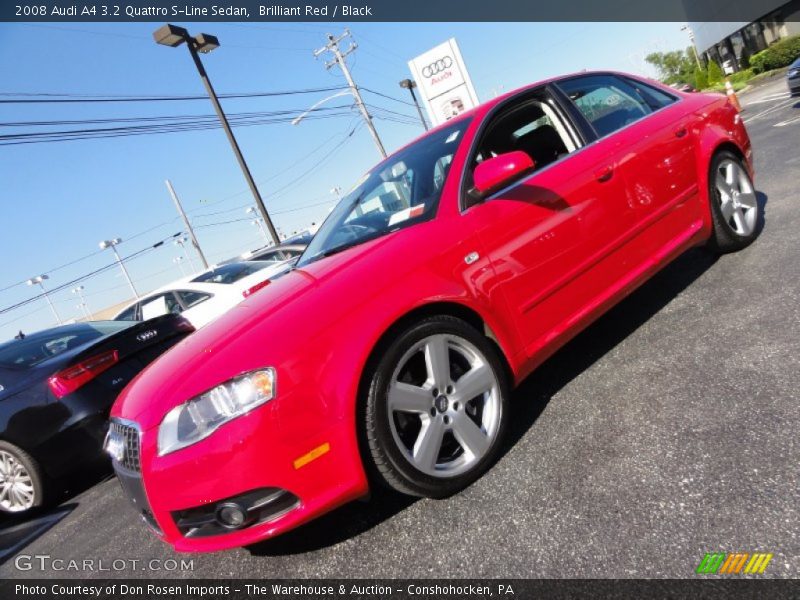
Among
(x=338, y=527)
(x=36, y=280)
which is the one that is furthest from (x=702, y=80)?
(x=36, y=280)

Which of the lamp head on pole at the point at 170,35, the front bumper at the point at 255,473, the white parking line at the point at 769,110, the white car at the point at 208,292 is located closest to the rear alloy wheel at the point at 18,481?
the front bumper at the point at 255,473

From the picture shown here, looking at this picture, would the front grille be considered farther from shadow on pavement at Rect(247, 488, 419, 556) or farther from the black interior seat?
the black interior seat

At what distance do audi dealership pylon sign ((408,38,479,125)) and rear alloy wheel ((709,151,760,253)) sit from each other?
1775cm

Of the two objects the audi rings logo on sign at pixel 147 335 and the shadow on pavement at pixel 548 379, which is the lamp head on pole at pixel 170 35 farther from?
the shadow on pavement at pixel 548 379

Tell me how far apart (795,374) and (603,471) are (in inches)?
38.2

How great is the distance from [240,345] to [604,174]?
2.19 m

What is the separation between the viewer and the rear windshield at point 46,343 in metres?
4.38

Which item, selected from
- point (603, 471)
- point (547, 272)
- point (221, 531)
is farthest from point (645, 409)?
point (221, 531)

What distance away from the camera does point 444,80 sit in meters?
21.3

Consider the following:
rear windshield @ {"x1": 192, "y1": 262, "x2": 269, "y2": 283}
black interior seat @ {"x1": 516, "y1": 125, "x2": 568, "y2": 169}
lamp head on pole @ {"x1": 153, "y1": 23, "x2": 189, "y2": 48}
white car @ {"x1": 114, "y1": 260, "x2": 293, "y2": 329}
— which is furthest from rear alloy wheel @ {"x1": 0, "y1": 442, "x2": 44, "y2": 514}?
lamp head on pole @ {"x1": 153, "y1": 23, "x2": 189, "y2": 48}

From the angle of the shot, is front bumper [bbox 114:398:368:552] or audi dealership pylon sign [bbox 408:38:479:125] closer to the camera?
front bumper [bbox 114:398:368:552]

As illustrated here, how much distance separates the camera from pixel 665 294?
3.81 metres

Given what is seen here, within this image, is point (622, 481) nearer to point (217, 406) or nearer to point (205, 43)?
point (217, 406)

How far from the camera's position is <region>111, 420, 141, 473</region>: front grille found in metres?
2.16
